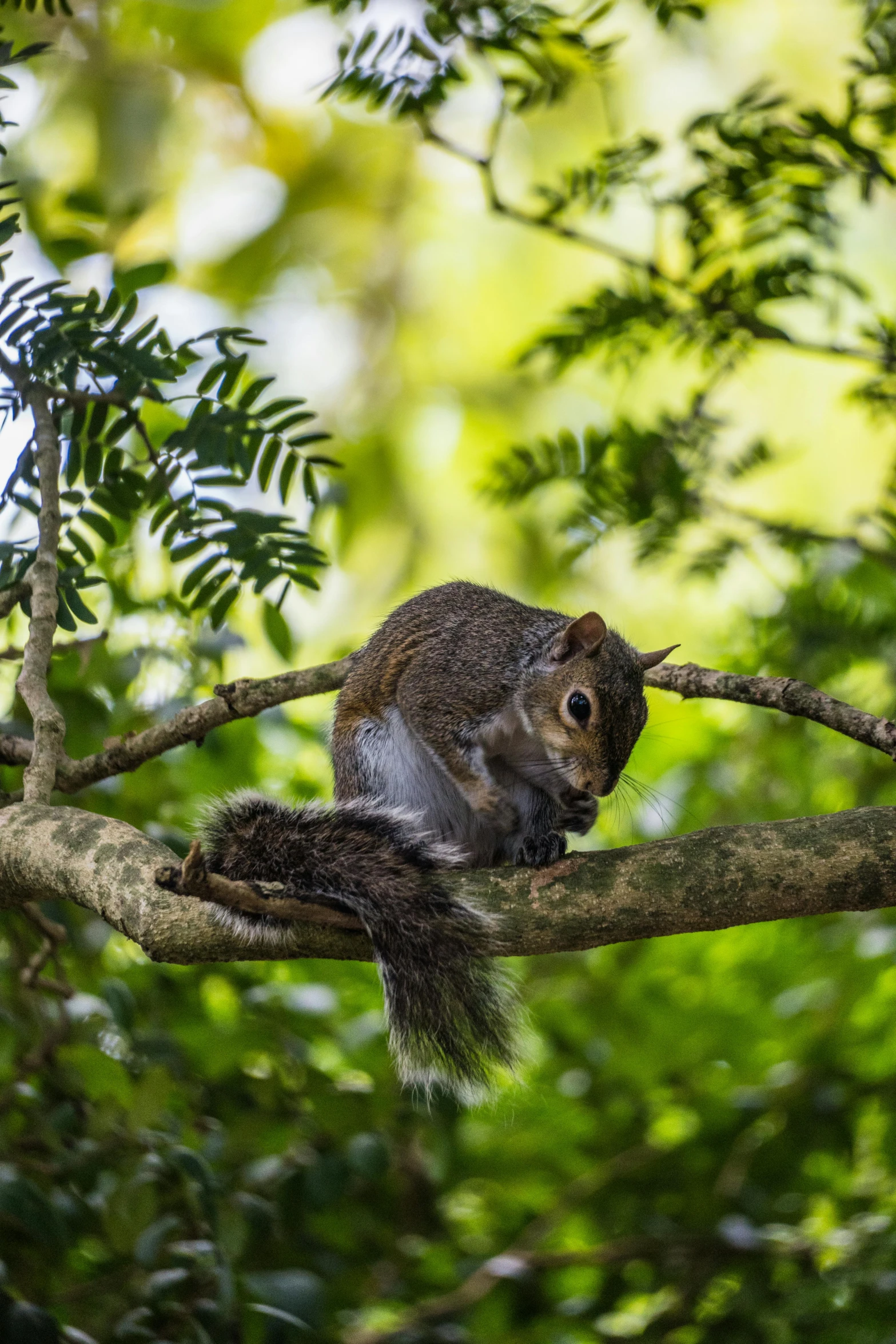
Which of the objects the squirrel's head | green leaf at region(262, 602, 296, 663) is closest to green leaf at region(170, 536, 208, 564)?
green leaf at region(262, 602, 296, 663)

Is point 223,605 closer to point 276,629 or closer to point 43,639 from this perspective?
point 43,639

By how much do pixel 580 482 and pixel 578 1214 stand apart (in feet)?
5.57

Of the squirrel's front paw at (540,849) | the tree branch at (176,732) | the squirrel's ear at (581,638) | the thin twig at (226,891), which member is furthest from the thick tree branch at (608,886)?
the squirrel's ear at (581,638)

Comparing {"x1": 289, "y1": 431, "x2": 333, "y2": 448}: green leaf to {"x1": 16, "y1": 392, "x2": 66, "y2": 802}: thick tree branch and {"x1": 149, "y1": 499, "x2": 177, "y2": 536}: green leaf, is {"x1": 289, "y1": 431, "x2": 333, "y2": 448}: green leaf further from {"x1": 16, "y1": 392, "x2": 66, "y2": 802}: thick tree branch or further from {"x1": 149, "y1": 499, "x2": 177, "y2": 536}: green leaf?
{"x1": 16, "y1": 392, "x2": 66, "y2": 802}: thick tree branch

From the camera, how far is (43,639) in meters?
1.39

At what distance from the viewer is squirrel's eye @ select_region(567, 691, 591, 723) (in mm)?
1743

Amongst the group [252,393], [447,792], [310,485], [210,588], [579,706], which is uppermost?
[252,393]

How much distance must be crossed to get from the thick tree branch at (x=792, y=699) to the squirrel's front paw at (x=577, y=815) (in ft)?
1.13

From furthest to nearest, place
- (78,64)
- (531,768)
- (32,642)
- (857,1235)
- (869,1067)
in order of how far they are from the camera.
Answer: (78,64) < (869,1067) < (857,1235) < (531,768) < (32,642)

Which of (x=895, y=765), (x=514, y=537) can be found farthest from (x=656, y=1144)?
(x=514, y=537)

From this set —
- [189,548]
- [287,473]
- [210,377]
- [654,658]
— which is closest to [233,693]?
[189,548]

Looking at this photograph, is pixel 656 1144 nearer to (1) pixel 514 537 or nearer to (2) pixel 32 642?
(2) pixel 32 642

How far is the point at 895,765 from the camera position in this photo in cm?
243

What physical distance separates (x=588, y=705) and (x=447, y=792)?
255 millimetres
